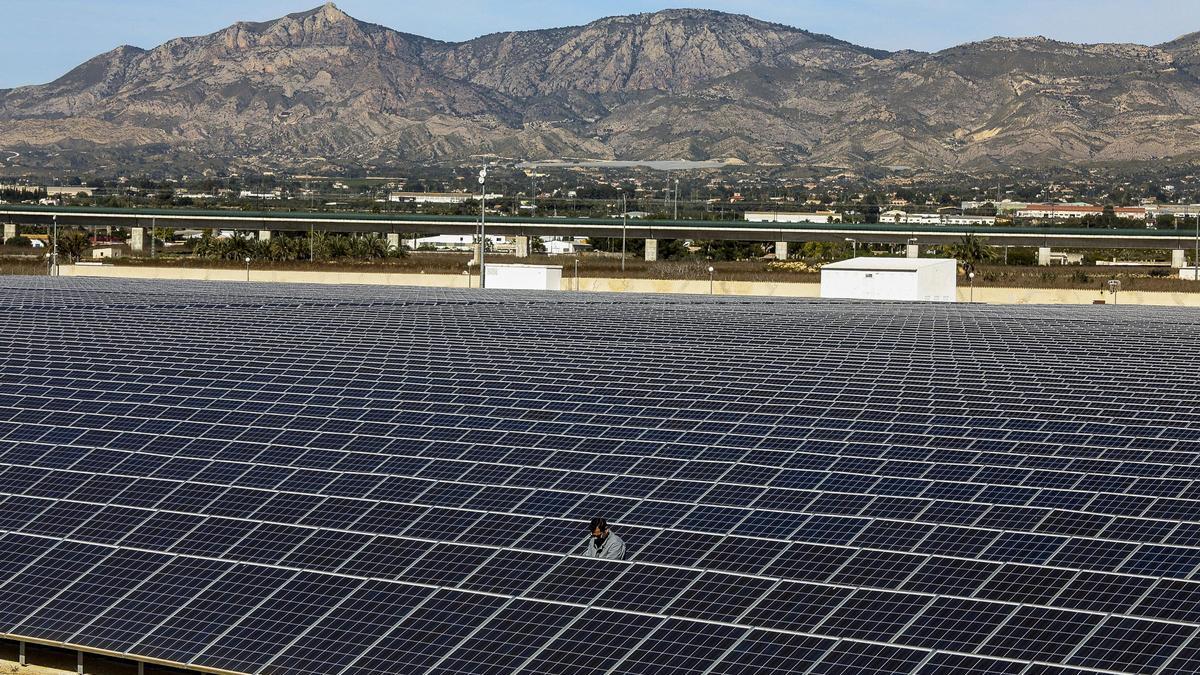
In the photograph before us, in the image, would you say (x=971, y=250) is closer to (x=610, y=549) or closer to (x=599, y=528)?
(x=610, y=549)

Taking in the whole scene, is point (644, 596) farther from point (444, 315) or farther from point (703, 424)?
point (444, 315)

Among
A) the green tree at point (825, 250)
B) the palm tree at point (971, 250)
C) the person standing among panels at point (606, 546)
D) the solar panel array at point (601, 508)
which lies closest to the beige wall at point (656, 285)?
the palm tree at point (971, 250)

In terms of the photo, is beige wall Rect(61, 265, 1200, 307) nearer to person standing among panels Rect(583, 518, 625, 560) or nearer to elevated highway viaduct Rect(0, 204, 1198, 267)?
elevated highway viaduct Rect(0, 204, 1198, 267)

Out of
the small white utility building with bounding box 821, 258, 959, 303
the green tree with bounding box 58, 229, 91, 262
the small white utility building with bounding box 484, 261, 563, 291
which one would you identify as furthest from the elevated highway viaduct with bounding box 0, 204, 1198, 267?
the small white utility building with bounding box 821, 258, 959, 303

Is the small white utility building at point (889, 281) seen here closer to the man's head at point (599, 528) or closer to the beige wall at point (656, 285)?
the beige wall at point (656, 285)

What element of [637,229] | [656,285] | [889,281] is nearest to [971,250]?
[637,229]

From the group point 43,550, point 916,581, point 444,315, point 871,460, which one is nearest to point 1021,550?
point 916,581
